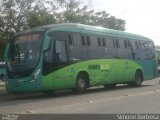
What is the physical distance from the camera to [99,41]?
22484 millimetres

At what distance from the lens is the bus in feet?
60.3

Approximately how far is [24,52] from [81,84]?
11.4ft

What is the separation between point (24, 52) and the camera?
18781 millimetres

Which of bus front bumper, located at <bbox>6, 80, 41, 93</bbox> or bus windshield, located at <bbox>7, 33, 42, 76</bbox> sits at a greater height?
bus windshield, located at <bbox>7, 33, 42, 76</bbox>

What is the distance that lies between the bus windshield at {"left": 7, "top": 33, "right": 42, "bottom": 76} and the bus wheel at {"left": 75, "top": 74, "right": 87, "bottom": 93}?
2.99 meters

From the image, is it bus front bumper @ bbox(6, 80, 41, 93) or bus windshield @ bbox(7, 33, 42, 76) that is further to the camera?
bus windshield @ bbox(7, 33, 42, 76)

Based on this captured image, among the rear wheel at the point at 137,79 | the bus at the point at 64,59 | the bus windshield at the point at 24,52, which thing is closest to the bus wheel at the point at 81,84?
the bus at the point at 64,59

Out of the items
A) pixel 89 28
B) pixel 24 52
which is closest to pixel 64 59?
pixel 24 52

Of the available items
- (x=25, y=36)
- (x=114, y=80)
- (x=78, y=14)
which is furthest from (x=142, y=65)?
(x=78, y=14)

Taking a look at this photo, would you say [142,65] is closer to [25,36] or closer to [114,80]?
[114,80]

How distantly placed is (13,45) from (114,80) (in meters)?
6.67

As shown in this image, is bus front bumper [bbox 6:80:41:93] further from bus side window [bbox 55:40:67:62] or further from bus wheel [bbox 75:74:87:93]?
bus wheel [bbox 75:74:87:93]

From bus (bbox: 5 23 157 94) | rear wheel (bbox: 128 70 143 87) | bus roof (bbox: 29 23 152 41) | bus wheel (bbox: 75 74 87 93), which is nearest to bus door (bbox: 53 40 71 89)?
bus (bbox: 5 23 157 94)

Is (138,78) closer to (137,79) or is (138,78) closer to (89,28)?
(137,79)
